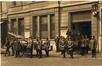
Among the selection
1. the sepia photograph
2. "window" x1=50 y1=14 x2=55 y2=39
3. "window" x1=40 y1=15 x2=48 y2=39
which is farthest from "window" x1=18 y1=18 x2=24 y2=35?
"window" x1=50 y1=14 x2=55 y2=39

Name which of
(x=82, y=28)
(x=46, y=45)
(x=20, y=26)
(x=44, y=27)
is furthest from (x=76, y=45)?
(x=20, y=26)

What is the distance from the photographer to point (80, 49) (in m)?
26.3

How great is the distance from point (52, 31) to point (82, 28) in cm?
433

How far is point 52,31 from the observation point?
3350 centimetres

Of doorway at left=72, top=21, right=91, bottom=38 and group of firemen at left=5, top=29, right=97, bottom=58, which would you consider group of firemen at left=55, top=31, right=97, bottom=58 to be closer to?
group of firemen at left=5, top=29, right=97, bottom=58

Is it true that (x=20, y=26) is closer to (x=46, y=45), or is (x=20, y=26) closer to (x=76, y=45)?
(x=46, y=45)

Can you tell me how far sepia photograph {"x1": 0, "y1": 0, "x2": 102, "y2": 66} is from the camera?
24.1m

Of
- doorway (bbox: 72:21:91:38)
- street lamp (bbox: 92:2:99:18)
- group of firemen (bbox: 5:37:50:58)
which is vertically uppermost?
street lamp (bbox: 92:2:99:18)

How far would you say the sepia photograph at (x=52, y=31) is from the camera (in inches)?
947

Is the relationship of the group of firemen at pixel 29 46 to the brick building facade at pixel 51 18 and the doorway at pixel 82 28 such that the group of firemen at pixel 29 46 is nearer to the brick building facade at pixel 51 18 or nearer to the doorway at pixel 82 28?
the brick building facade at pixel 51 18

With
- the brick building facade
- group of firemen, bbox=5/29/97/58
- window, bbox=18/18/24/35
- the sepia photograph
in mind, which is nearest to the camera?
the sepia photograph

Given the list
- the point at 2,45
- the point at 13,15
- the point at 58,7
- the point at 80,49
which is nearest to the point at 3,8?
the point at 13,15

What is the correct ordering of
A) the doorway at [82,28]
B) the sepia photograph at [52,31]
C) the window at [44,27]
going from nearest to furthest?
the sepia photograph at [52,31] < the doorway at [82,28] < the window at [44,27]

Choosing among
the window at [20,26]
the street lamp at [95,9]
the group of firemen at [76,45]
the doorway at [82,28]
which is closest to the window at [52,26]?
the doorway at [82,28]
